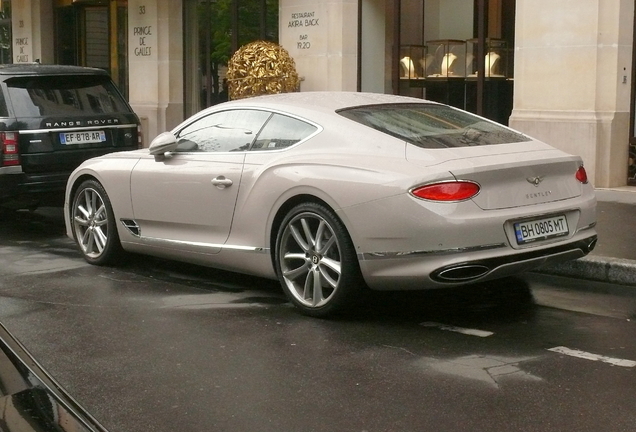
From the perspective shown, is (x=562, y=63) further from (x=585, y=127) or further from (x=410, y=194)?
(x=410, y=194)

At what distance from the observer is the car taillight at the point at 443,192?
5930mm

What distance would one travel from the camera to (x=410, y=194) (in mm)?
5938

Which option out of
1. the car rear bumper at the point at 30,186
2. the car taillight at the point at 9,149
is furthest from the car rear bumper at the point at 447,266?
the car taillight at the point at 9,149

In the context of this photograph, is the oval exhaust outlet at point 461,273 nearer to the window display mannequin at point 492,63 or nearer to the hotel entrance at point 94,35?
the window display mannequin at point 492,63

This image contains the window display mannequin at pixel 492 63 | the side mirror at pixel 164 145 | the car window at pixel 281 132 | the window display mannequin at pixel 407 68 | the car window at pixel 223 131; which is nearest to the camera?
the car window at pixel 281 132

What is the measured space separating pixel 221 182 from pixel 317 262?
1.08 m

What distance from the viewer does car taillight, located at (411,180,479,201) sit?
5930 mm

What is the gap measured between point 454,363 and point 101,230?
399 centimetres

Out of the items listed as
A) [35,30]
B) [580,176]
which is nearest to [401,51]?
[580,176]

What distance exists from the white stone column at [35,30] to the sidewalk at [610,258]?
672 inches

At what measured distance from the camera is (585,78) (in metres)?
12.5

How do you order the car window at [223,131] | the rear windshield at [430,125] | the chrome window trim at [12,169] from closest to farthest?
1. the rear windshield at [430,125]
2. the car window at [223,131]
3. the chrome window trim at [12,169]

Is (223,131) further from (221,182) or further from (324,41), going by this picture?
(324,41)

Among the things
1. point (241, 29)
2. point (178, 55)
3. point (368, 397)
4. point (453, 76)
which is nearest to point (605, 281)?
point (368, 397)
